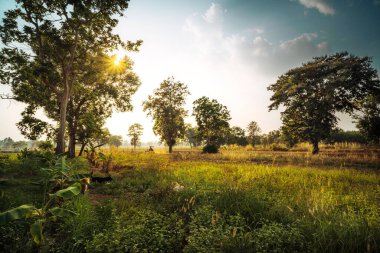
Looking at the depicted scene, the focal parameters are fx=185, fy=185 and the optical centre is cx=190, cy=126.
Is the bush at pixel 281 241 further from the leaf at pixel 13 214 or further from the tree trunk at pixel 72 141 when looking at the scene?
the tree trunk at pixel 72 141

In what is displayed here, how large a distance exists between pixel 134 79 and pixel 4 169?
1638 cm

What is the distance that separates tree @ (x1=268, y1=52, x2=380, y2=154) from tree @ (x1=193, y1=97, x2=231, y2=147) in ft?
70.1

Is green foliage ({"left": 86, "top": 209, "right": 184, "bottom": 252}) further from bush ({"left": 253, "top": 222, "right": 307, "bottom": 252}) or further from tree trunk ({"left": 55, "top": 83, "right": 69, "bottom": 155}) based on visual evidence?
tree trunk ({"left": 55, "top": 83, "right": 69, "bottom": 155})

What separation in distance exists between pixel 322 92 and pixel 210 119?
25507 millimetres

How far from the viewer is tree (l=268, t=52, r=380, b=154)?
20247 mm

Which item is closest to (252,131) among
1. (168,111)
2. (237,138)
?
(237,138)

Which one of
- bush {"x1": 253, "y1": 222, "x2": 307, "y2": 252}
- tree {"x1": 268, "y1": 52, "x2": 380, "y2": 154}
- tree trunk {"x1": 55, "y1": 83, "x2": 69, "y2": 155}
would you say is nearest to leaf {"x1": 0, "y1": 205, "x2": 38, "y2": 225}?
bush {"x1": 253, "y1": 222, "x2": 307, "y2": 252}

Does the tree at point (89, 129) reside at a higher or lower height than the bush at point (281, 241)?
higher

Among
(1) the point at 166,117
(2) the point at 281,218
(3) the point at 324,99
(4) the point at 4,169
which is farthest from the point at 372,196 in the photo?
(1) the point at 166,117

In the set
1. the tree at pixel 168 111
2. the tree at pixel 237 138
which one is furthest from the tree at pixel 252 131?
the tree at pixel 168 111

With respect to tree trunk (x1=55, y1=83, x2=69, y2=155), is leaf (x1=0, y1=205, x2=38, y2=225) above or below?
below

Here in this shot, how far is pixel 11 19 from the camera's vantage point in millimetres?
13719

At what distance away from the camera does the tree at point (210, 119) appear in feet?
148

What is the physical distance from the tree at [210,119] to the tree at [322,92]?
70.1 ft
